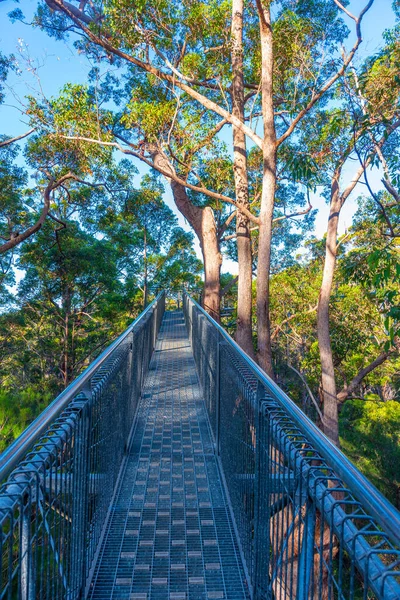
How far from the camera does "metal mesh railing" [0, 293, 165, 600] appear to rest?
159 centimetres

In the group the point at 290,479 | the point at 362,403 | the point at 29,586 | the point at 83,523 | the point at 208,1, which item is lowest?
the point at 362,403

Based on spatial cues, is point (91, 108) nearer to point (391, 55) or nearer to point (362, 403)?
point (391, 55)

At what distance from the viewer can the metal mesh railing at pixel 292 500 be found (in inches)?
48.1

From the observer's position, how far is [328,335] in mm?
12102

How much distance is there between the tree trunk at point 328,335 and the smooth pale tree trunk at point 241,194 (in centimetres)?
230

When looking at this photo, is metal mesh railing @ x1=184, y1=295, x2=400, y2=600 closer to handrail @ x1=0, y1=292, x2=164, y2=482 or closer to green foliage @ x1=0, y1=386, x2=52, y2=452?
handrail @ x1=0, y1=292, x2=164, y2=482

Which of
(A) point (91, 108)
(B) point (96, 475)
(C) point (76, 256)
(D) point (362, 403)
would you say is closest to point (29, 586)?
(B) point (96, 475)

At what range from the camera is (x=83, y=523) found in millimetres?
2615

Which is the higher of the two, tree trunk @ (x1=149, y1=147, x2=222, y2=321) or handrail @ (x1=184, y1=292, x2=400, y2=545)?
tree trunk @ (x1=149, y1=147, x2=222, y2=321)

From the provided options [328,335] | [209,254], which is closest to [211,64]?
[209,254]

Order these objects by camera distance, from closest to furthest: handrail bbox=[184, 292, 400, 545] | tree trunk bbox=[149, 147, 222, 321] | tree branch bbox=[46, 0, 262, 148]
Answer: handrail bbox=[184, 292, 400, 545]
tree branch bbox=[46, 0, 262, 148]
tree trunk bbox=[149, 147, 222, 321]

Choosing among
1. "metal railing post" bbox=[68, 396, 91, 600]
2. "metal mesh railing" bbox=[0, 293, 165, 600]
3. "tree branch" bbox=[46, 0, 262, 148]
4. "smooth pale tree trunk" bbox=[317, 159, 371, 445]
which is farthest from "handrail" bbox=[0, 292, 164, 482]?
"smooth pale tree trunk" bbox=[317, 159, 371, 445]

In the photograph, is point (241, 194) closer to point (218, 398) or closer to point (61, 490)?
point (218, 398)

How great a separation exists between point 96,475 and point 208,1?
536 inches
